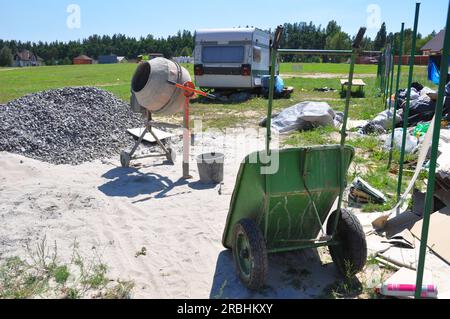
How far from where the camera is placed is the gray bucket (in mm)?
6012

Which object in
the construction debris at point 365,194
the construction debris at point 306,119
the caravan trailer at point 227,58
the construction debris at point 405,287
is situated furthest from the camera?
the caravan trailer at point 227,58

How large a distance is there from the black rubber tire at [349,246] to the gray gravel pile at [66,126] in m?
4.97

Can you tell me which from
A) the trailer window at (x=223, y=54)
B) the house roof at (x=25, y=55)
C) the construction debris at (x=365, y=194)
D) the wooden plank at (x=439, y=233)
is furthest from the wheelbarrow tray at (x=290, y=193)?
the house roof at (x=25, y=55)

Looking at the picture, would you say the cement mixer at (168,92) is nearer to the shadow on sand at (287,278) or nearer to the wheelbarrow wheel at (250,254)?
the shadow on sand at (287,278)

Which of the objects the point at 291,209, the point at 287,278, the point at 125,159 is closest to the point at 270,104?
the point at 291,209

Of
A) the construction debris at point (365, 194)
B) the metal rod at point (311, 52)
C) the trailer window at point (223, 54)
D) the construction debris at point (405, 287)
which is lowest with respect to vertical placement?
the construction debris at point (405, 287)

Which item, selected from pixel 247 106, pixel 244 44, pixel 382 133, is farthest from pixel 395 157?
pixel 244 44

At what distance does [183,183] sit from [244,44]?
10588 millimetres

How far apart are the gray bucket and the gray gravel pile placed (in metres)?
2.36

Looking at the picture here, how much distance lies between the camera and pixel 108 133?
27.2ft

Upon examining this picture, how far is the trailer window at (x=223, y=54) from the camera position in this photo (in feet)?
51.4

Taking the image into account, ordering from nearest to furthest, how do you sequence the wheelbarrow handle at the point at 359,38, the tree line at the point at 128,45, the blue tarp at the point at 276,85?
the wheelbarrow handle at the point at 359,38 → the blue tarp at the point at 276,85 → the tree line at the point at 128,45

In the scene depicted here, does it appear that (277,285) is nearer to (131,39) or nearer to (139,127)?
(139,127)

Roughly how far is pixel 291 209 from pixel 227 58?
43.3ft
